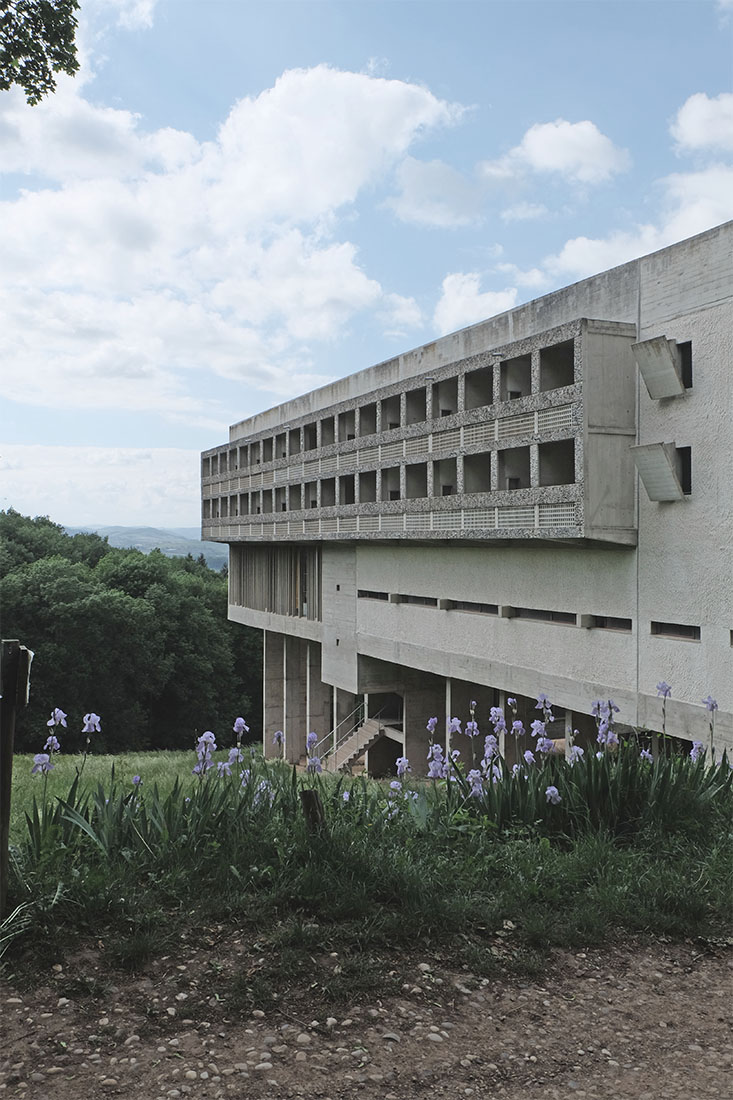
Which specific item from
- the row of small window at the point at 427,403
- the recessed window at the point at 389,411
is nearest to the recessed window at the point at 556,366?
the row of small window at the point at 427,403

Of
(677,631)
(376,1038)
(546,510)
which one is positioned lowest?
(376,1038)

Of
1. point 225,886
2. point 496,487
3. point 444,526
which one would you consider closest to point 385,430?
point 444,526

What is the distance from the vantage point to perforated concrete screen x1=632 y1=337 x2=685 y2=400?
1490 centimetres

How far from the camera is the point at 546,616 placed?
722 inches

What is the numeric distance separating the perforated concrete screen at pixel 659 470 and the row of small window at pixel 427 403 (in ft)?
7.77

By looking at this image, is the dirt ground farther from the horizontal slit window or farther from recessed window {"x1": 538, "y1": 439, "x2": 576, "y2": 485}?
recessed window {"x1": 538, "y1": 439, "x2": 576, "y2": 485}

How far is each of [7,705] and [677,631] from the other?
1305 centimetres

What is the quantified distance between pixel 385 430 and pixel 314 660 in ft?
45.0

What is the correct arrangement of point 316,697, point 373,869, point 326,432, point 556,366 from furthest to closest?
1. point 316,697
2. point 326,432
3. point 556,366
4. point 373,869

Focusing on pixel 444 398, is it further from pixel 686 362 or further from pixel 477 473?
pixel 686 362

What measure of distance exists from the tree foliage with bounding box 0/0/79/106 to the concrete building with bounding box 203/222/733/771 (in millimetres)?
10121

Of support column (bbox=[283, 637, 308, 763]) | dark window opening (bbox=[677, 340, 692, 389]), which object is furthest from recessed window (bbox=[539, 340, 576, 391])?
support column (bbox=[283, 637, 308, 763])

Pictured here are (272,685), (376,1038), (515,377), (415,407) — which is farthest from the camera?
(272,685)

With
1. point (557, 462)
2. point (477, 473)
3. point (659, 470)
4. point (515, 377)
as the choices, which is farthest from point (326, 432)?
point (659, 470)
